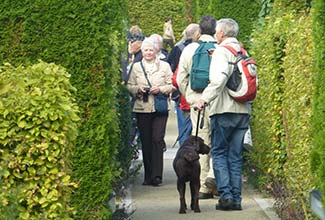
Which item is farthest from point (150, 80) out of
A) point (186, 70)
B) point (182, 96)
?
point (186, 70)

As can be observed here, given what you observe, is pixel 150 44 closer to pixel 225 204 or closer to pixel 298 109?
pixel 225 204

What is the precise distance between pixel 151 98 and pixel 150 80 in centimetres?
25

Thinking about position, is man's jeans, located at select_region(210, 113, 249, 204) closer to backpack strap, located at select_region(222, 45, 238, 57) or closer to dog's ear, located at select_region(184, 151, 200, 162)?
dog's ear, located at select_region(184, 151, 200, 162)

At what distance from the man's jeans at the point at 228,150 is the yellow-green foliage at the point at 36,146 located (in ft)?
14.8

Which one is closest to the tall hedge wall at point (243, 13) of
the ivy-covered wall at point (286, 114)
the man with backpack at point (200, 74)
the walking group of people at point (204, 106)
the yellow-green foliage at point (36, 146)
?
the walking group of people at point (204, 106)

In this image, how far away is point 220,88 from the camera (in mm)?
10844

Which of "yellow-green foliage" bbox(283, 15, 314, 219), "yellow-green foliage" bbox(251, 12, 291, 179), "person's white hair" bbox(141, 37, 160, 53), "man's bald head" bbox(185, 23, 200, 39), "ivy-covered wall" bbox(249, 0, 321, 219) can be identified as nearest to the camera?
"yellow-green foliage" bbox(283, 15, 314, 219)

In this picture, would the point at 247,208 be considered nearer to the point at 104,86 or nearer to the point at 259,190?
the point at 259,190

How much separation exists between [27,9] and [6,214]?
13.4ft

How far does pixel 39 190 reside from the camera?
651 centimetres

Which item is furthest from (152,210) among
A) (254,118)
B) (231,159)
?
(254,118)

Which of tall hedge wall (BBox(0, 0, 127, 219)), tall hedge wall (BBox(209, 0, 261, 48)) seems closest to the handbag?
tall hedge wall (BBox(209, 0, 261, 48))

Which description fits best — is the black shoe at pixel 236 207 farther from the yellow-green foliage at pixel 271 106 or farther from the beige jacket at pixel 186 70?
the beige jacket at pixel 186 70

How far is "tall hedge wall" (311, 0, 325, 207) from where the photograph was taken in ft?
20.7
